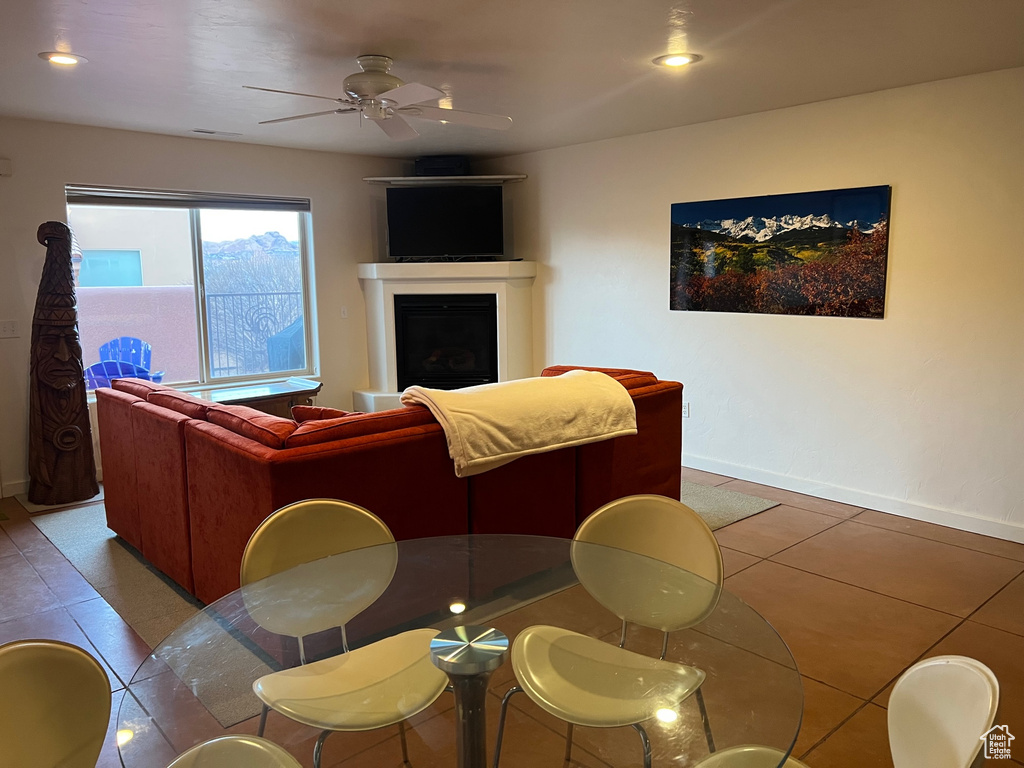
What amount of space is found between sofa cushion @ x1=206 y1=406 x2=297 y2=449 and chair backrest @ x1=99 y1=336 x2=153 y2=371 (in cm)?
292

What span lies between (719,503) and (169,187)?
14.3 ft

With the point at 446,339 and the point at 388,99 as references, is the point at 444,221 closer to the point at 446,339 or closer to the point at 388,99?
the point at 446,339

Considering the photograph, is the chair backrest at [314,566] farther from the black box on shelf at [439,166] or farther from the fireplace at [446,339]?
the black box on shelf at [439,166]

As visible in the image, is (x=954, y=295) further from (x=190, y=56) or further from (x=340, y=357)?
(x=340, y=357)

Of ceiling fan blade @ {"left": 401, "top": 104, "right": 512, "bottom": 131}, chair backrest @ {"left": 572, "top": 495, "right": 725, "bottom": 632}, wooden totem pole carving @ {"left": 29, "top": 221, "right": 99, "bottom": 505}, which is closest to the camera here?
chair backrest @ {"left": 572, "top": 495, "right": 725, "bottom": 632}

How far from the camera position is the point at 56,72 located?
367cm

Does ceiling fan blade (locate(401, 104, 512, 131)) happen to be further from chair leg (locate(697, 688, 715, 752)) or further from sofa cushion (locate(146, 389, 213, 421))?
chair leg (locate(697, 688, 715, 752))

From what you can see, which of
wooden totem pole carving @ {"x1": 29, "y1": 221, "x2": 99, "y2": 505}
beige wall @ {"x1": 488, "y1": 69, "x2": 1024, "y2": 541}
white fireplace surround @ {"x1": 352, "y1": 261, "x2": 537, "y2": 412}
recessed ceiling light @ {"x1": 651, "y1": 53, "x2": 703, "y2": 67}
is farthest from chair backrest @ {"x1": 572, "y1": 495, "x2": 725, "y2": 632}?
white fireplace surround @ {"x1": 352, "y1": 261, "x2": 537, "y2": 412}

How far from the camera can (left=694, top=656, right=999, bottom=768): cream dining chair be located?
1.17 metres

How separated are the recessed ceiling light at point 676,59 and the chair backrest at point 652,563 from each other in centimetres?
223

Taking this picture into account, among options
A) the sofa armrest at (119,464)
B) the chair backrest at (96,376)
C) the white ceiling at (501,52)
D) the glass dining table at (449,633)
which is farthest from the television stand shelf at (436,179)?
the glass dining table at (449,633)

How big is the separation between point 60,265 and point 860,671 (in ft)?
15.7

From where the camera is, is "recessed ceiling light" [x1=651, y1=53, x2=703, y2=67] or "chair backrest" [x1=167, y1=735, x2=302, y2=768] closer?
"chair backrest" [x1=167, y1=735, x2=302, y2=768]

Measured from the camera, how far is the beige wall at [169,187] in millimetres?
4836
